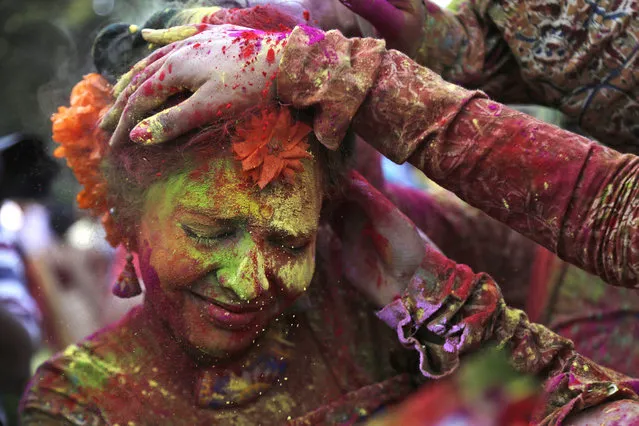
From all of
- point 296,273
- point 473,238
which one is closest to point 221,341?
point 296,273

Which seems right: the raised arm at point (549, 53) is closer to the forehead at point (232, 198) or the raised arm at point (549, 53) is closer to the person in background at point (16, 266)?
the forehead at point (232, 198)

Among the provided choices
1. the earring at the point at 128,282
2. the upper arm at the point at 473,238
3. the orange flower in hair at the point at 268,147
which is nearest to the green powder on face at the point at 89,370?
the earring at the point at 128,282

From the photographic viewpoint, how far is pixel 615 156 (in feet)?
3.94

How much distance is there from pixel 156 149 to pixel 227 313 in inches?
11.1

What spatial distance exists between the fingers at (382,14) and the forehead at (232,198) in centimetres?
35

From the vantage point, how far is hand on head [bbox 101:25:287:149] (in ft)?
3.73

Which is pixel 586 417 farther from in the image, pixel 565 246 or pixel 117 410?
pixel 117 410

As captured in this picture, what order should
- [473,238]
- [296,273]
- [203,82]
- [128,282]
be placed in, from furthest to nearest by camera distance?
[473,238] < [128,282] < [296,273] < [203,82]

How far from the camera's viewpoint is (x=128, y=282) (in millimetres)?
1357

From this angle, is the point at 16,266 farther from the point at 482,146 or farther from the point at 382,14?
the point at 482,146

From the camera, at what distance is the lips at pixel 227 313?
122 cm

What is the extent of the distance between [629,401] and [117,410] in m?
0.82

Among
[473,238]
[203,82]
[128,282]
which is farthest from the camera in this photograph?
[473,238]

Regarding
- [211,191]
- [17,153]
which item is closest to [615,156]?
[211,191]
